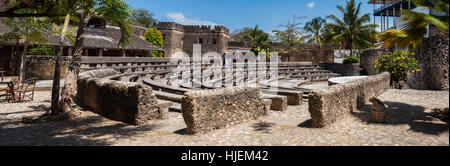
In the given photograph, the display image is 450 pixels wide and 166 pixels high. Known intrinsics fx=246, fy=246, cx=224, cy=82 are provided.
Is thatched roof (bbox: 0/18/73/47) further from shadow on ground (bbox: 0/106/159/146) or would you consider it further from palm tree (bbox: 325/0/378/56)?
palm tree (bbox: 325/0/378/56)

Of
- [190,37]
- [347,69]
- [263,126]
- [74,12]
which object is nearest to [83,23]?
[74,12]

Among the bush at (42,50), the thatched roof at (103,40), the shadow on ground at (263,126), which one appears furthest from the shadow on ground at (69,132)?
the thatched roof at (103,40)

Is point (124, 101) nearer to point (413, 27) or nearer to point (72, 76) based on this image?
point (72, 76)

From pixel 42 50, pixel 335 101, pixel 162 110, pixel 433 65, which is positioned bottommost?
pixel 162 110

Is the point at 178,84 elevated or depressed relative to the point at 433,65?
depressed

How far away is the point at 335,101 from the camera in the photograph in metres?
6.03

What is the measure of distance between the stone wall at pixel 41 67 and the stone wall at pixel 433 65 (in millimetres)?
18699

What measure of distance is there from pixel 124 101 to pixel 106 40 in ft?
68.9

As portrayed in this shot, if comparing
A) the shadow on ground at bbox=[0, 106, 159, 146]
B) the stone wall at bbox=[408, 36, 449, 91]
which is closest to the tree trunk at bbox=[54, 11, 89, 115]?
the shadow on ground at bbox=[0, 106, 159, 146]

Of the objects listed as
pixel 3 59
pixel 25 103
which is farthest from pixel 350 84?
pixel 3 59

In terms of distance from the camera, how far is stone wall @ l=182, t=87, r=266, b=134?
5.26 metres

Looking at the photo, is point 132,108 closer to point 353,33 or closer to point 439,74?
point 439,74

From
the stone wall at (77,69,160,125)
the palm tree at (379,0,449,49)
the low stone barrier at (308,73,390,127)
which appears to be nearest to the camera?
the palm tree at (379,0,449,49)

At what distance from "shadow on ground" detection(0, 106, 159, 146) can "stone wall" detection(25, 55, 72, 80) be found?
30.4ft
